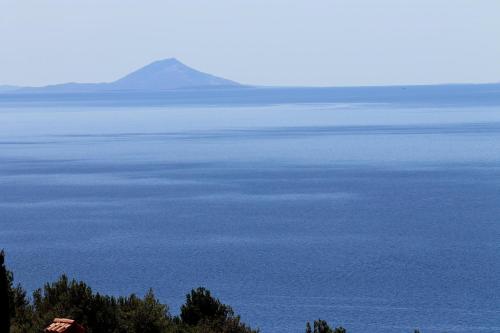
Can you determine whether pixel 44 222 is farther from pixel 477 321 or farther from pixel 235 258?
pixel 477 321

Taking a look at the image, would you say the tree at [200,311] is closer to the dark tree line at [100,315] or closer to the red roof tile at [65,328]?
the dark tree line at [100,315]

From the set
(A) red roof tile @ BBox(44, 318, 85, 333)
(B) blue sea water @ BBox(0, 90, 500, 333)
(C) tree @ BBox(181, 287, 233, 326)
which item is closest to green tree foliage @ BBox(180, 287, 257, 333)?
(C) tree @ BBox(181, 287, 233, 326)

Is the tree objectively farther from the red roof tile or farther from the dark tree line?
the red roof tile

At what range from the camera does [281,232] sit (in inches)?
3588

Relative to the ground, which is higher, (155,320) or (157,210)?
(155,320)

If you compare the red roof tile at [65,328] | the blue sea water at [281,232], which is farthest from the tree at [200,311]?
the blue sea water at [281,232]

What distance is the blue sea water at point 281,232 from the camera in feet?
211

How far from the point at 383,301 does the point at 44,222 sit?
4945cm

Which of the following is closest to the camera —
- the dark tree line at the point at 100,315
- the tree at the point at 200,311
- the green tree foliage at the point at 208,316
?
the dark tree line at the point at 100,315

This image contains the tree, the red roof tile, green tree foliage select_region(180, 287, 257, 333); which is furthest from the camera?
the tree

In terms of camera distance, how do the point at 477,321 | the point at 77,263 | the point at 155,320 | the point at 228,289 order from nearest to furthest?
the point at 155,320 < the point at 477,321 < the point at 228,289 < the point at 77,263

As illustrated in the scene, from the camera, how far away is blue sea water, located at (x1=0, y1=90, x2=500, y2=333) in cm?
6444

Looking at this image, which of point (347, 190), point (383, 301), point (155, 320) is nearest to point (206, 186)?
point (347, 190)

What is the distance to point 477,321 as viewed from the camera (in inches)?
2283
